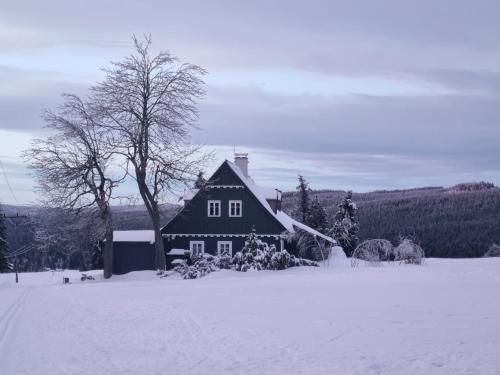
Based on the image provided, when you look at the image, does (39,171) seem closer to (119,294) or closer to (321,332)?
(119,294)

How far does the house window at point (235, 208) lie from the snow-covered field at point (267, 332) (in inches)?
754

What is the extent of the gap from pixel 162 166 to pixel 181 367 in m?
28.7

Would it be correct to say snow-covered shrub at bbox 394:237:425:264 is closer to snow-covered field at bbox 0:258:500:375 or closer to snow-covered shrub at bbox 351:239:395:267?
snow-covered shrub at bbox 351:239:395:267

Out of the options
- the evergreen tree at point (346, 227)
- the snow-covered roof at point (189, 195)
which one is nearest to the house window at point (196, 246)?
the snow-covered roof at point (189, 195)

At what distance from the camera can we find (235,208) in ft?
141

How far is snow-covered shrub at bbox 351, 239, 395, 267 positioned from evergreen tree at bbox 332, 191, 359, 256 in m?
21.7

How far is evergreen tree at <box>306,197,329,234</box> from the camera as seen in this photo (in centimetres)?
6806

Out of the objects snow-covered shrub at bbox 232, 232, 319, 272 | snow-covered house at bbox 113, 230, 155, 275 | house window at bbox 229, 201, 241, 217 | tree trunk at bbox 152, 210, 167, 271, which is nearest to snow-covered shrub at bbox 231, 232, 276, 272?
snow-covered shrub at bbox 232, 232, 319, 272

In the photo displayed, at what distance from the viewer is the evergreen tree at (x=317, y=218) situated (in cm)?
6806

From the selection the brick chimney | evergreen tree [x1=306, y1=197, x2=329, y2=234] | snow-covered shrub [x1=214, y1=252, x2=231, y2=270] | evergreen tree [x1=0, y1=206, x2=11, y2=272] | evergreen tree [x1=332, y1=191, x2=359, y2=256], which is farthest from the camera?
evergreen tree [x1=306, y1=197, x2=329, y2=234]

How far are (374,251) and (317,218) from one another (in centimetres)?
2845

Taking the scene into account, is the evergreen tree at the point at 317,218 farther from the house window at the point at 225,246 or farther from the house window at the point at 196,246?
the house window at the point at 196,246

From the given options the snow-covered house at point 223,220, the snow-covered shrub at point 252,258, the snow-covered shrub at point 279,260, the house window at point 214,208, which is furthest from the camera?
the house window at point 214,208

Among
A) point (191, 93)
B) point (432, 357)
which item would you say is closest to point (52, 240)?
point (191, 93)
